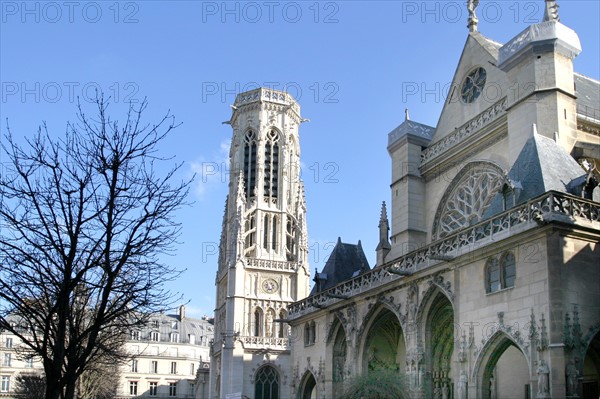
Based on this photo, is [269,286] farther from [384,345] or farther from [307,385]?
[384,345]

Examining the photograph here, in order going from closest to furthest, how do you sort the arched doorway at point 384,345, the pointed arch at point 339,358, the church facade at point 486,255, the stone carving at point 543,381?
1. the stone carving at point 543,381
2. the church facade at point 486,255
3. the arched doorway at point 384,345
4. the pointed arch at point 339,358

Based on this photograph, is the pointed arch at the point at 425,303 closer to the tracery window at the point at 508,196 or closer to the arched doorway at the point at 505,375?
the arched doorway at the point at 505,375

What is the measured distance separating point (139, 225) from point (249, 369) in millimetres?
38218

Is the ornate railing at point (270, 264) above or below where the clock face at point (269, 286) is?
above

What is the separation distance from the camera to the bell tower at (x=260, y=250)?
166ft

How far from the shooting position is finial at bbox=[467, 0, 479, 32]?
29594mm

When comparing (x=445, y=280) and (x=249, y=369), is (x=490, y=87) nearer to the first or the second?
(x=445, y=280)

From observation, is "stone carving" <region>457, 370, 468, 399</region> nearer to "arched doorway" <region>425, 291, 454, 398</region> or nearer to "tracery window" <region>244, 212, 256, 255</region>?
"arched doorway" <region>425, 291, 454, 398</region>

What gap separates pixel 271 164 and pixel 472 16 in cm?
2843

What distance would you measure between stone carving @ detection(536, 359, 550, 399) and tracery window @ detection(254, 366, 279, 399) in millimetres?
36248

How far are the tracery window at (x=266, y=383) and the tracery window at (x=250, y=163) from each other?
42.1ft

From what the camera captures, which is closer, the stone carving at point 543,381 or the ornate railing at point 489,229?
the stone carving at point 543,381

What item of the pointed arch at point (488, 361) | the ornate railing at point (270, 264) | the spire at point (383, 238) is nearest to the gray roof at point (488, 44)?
the spire at point (383, 238)

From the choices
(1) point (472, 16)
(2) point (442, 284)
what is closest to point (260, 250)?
(1) point (472, 16)
